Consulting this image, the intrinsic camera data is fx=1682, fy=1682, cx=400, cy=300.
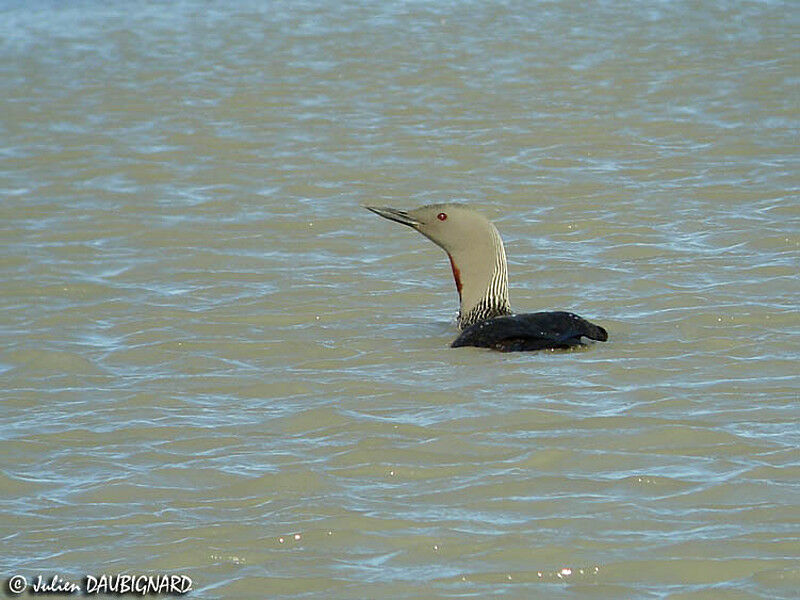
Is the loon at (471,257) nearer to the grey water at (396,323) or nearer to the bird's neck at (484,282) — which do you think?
the bird's neck at (484,282)

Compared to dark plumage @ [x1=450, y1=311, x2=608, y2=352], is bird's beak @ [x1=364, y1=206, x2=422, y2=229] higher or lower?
higher

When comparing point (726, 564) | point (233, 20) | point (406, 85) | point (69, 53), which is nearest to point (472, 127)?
point (406, 85)

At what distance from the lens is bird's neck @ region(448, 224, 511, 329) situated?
7328mm

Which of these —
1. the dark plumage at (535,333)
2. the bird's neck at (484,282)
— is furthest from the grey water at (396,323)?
the bird's neck at (484,282)

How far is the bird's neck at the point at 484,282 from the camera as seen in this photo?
7328mm

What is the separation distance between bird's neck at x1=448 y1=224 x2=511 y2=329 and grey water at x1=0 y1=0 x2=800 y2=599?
21cm

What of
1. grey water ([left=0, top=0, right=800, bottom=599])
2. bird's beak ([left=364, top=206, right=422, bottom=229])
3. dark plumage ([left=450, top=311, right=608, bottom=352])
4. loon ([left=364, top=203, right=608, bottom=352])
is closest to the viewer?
grey water ([left=0, top=0, right=800, bottom=599])

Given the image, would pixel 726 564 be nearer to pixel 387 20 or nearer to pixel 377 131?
pixel 377 131

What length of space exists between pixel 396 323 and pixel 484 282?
0.51 meters

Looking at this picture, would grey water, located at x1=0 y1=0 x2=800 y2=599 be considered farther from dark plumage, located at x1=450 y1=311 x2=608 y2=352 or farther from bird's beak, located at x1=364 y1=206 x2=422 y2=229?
bird's beak, located at x1=364 y1=206 x2=422 y2=229

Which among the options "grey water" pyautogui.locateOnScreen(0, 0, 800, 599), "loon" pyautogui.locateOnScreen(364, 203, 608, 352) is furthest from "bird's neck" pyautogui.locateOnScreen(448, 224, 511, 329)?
"grey water" pyautogui.locateOnScreen(0, 0, 800, 599)

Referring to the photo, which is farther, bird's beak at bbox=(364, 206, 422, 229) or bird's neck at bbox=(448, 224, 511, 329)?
bird's beak at bbox=(364, 206, 422, 229)

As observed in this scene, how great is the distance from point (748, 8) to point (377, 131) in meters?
6.72

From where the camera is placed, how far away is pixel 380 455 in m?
5.63
